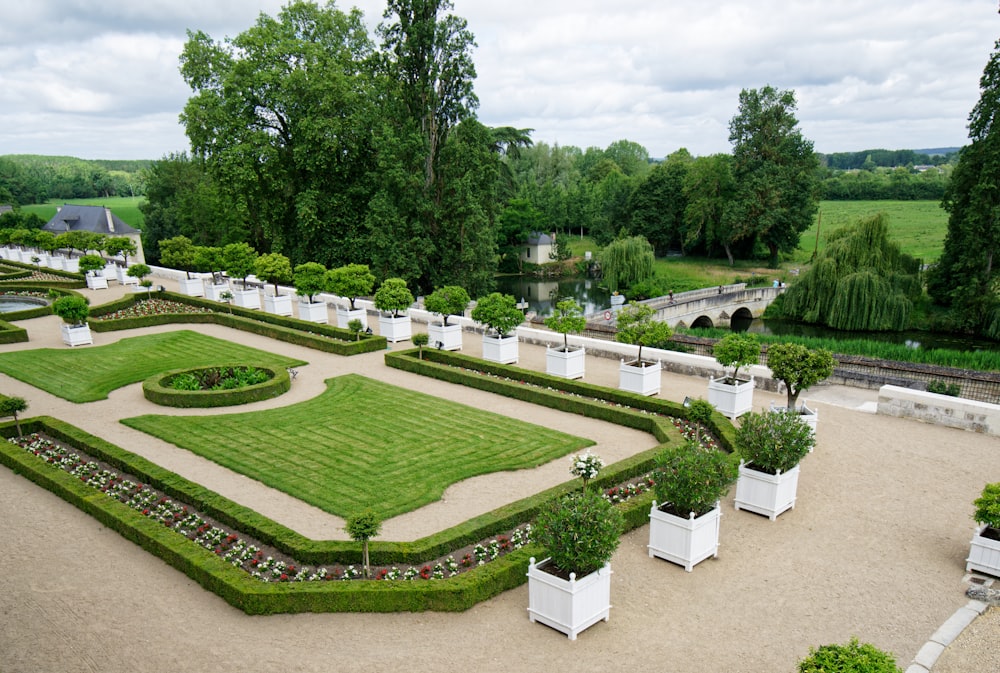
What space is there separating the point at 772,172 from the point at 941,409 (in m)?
46.6

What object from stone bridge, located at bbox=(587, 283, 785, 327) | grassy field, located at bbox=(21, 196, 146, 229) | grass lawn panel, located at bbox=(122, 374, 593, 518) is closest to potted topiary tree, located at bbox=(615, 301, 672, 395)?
grass lawn panel, located at bbox=(122, 374, 593, 518)

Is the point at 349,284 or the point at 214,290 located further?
the point at 214,290

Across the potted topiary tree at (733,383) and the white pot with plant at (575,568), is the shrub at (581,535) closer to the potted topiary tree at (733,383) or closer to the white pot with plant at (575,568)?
the white pot with plant at (575,568)

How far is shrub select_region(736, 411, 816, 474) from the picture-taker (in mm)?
11836

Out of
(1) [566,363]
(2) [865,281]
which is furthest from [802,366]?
(2) [865,281]

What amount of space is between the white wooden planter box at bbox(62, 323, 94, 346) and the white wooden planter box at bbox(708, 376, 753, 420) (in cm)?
2364

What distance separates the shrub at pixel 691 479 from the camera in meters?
10.5

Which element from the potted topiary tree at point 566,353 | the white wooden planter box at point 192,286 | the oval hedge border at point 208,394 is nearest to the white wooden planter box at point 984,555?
the potted topiary tree at point 566,353

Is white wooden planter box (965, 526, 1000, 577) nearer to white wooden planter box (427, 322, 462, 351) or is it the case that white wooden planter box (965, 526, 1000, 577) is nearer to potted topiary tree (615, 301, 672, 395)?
potted topiary tree (615, 301, 672, 395)

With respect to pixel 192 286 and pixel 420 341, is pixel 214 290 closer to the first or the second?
pixel 192 286

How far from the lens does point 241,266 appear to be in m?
33.7

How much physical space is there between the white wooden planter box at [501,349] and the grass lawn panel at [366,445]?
12.8 feet

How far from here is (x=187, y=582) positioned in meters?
10.3

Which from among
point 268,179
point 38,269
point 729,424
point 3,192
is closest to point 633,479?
point 729,424
